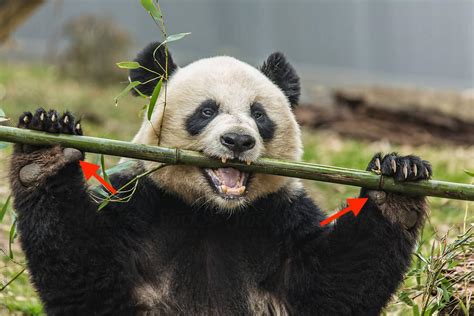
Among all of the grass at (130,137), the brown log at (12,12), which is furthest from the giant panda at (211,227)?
the brown log at (12,12)

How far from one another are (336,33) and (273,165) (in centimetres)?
1667

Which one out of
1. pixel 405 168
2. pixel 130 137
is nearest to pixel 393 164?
pixel 405 168

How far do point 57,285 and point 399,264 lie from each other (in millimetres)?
1956

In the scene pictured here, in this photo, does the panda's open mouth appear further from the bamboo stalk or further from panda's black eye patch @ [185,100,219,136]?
Answer: panda's black eye patch @ [185,100,219,136]

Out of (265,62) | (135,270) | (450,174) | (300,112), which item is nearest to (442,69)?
(300,112)

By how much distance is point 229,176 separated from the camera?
441 centimetres

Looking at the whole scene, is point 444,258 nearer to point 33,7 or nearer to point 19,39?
point 33,7

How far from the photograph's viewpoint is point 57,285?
413cm

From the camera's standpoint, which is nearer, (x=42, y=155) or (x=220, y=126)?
(x=42, y=155)

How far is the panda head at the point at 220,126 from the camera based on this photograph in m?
4.37

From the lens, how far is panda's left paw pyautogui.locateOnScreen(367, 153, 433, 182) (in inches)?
158

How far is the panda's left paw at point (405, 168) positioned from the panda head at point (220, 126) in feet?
2.35

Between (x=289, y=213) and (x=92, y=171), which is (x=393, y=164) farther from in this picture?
(x=92, y=171)

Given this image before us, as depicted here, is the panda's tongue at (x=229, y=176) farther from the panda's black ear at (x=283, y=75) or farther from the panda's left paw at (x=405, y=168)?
the panda's black ear at (x=283, y=75)
